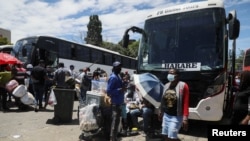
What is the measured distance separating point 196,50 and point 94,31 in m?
53.0

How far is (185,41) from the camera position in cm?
825

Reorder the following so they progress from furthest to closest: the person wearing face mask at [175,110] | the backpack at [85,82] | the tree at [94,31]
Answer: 1. the tree at [94,31]
2. the backpack at [85,82]
3. the person wearing face mask at [175,110]

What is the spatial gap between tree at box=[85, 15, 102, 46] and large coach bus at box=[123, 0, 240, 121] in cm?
5134

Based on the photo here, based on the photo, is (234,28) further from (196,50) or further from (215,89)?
(215,89)

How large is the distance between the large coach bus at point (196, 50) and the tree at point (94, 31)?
51344 mm

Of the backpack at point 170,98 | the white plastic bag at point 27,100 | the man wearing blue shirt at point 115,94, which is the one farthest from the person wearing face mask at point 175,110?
the white plastic bag at point 27,100

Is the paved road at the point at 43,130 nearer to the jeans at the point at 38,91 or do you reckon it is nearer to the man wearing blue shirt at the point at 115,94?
the man wearing blue shirt at the point at 115,94

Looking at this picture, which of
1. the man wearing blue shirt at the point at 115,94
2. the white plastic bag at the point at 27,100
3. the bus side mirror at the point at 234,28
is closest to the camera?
the man wearing blue shirt at the point at 115,94

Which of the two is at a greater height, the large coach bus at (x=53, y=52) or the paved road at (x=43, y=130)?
the large coach bus at (x=53, y=52)

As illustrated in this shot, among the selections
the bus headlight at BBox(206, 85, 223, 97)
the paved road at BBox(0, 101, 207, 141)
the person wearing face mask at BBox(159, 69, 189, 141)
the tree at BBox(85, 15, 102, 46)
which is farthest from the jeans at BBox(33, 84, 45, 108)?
the tree at BBox(85, 15, 102, 46)

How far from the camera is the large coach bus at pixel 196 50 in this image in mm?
7590

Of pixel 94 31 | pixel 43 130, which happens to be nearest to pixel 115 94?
pixel 43 130

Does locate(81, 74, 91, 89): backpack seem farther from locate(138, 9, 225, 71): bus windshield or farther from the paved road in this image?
locate(138, 9, 225, 71): bus windshield

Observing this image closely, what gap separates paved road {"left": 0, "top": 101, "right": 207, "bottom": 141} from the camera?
7629 millimetres
